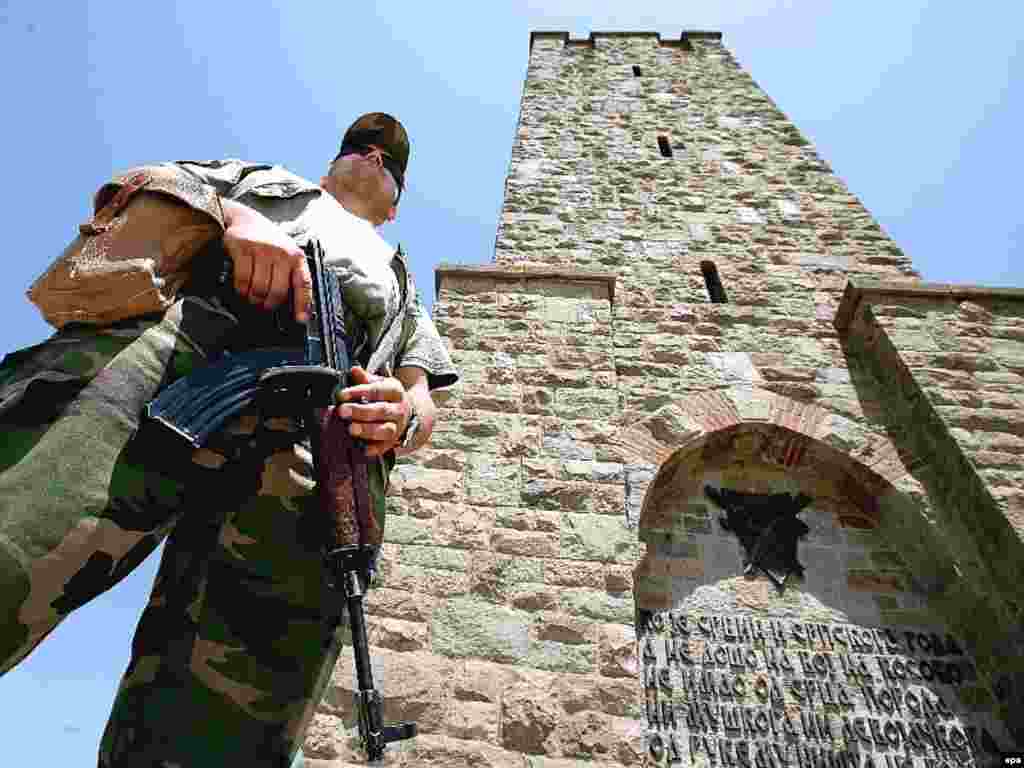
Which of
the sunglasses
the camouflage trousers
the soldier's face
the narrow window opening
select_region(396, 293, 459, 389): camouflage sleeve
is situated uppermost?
the narrow window opening

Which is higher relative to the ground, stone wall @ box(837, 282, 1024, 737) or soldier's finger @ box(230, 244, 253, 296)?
stone wall @ box(837, 282, 1024, 737)

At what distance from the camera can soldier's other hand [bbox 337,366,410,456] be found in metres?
1.54

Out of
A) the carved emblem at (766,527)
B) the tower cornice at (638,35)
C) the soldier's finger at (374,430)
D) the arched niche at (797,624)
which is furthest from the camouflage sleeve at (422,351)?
the tower cornice at (638,35)

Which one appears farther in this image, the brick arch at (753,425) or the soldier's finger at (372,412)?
the brick arch at (753,425)

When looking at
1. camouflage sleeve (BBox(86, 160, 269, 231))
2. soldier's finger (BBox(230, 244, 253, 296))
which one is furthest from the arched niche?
camouflage sleeve (BBox(86, 160, 269, 231))

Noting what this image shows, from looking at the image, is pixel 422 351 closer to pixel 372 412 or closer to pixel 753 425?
pixel 372 412

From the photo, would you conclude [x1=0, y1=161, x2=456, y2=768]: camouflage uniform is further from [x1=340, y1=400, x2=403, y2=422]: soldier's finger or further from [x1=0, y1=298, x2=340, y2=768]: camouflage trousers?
[x1=340, y1=400, x2=403, y2=422]: soldier's finger

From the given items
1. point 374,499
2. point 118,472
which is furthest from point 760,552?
point 118,472

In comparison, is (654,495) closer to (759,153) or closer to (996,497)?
(996,497)

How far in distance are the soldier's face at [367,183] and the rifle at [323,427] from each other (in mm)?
984

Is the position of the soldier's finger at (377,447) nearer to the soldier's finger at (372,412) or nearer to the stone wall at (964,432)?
the soldier's finger at (372,412)

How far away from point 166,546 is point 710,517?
3369 mm

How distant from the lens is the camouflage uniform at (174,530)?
1141 millimetres

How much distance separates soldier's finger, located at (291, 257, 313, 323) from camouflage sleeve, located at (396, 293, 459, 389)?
1.90 feet
